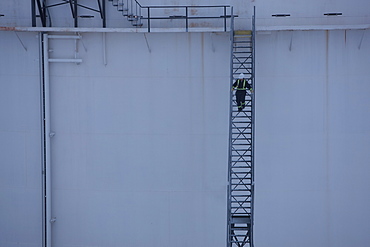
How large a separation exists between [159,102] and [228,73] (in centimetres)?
203

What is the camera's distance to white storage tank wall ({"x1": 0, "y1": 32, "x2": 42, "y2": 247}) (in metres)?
12.7

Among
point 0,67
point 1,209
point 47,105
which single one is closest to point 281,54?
point 47,105

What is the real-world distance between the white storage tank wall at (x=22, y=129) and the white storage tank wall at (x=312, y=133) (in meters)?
6.11

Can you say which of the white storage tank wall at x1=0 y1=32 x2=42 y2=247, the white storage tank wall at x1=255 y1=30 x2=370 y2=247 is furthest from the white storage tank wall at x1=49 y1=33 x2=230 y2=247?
the white storage tank wall at x1=255 y1=30 x2=370 y2=247

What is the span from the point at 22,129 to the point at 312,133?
26.2ft

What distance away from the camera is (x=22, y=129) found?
41.8 ft

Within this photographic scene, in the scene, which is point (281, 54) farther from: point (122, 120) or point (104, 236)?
point (104, 236)

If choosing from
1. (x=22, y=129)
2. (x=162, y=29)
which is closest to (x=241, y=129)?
(x=162, y=29)

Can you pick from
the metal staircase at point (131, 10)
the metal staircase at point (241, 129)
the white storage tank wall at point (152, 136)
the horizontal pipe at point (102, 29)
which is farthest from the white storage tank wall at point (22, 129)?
the metal staircase at point (241, 129)

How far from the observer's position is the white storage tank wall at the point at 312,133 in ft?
40.4

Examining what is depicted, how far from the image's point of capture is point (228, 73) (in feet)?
40.5

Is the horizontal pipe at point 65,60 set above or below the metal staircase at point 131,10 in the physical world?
below

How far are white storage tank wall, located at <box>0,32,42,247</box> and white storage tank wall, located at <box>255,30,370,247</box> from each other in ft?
20.1

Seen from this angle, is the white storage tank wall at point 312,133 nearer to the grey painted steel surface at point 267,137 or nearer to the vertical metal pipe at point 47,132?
the grey painted steel surface at point 267,137
